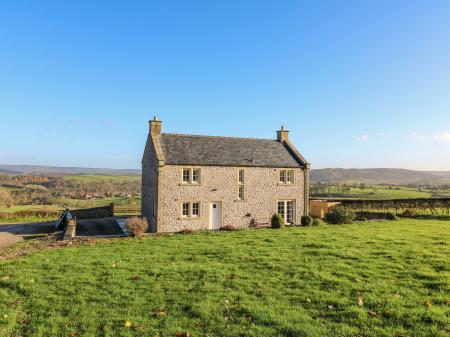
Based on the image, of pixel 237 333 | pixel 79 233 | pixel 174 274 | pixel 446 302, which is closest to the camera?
pixel 237 333

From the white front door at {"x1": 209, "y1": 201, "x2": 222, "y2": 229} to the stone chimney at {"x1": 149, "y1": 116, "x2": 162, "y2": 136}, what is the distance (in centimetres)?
762

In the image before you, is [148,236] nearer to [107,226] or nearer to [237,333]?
[107,226]

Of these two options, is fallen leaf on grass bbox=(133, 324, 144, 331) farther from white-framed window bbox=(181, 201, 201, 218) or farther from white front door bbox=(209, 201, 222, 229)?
white front door bbox=(209, 201, 222, 229)

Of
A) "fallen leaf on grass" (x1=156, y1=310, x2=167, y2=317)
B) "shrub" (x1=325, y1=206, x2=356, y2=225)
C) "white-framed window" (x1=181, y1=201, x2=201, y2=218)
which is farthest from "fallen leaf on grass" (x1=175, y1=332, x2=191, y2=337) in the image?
"shrub" (x1=325, y1=206, x2=356, y2=225)

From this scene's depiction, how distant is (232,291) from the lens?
9.65 meters

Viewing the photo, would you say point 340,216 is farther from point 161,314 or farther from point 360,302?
point 161,314

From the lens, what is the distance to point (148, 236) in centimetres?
2089

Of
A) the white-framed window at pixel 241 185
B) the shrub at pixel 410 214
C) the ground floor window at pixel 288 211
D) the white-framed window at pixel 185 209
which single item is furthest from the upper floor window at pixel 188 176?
the shrub at pixel 410 214

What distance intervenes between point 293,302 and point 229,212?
57.8 feet

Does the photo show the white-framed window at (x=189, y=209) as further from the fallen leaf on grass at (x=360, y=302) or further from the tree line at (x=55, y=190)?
the tree line at (x=55, y=190)

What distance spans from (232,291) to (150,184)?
1859 cm

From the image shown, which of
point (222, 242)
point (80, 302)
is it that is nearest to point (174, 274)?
point (80, 302)

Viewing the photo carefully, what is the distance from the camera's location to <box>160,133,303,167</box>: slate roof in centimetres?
2561

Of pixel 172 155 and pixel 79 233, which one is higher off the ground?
pixel 172 155
